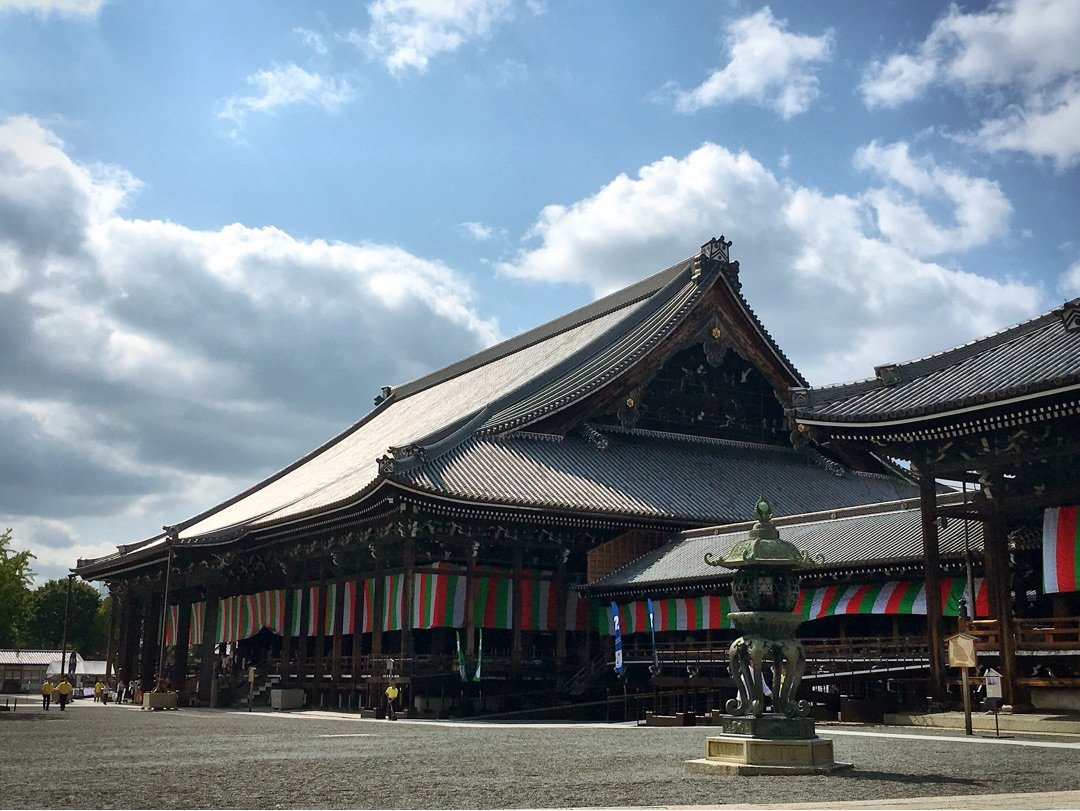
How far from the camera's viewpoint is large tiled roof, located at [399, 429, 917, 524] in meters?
33.7

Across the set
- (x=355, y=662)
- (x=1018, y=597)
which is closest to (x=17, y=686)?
(x=355, y=662)

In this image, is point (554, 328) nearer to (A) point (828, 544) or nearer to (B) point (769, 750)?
(A) point (828, 544)

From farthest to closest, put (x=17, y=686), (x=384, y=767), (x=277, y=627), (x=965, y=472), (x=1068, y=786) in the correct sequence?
(x=17, y=686) < (x=277, y=627) < (x=965, y=472) < (x=384, y=767) < (x=1068, y=786)

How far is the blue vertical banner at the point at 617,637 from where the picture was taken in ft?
102

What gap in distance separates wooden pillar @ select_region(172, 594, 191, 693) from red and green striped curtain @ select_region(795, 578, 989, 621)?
2536 centimetres

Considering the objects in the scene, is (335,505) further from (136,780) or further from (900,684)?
(136,780)

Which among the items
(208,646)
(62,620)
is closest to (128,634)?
(208,646)

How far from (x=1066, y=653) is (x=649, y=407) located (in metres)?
21.5

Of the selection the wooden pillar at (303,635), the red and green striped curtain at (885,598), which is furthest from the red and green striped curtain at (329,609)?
the red and green striped curtain at (885,598)

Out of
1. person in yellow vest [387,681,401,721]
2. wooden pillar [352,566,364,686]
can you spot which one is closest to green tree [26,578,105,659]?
wooden pillar [352,566,364,686]

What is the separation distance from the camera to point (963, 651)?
19688mm

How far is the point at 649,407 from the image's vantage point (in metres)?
41.4

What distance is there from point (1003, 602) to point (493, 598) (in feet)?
52.3

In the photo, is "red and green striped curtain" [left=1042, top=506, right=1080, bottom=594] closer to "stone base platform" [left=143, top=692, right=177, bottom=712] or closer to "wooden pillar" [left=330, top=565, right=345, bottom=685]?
"wooden pillar" [left=330, top=565, right=345, bottom=685]
